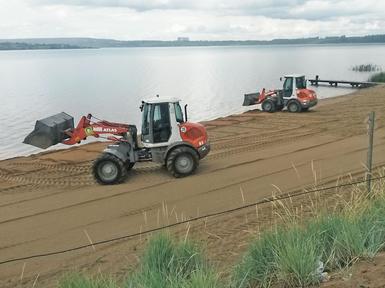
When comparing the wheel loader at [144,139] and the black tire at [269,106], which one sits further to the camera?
the black tire at [269,106]

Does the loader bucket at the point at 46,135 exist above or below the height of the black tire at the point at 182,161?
above

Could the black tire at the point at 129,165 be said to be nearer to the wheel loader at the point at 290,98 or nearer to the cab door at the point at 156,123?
the cab door at the point at 156,123

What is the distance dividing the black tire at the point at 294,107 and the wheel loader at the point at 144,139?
1500 cm

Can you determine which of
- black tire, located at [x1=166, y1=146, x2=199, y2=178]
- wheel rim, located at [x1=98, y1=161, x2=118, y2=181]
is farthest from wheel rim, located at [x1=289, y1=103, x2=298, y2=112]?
wheel rim, located at [x1=98, y1=161, x2=118, y2=181]

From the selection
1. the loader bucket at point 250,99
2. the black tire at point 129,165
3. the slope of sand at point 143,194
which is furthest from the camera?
the loader bucket at point 250,99

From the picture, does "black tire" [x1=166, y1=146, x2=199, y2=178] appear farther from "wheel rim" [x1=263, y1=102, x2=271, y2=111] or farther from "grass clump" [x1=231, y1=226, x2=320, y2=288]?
"wheel rim" [x1=263, y1=102, x2=271, y2=111]

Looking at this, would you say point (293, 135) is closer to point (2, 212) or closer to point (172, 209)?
point (172, 209)

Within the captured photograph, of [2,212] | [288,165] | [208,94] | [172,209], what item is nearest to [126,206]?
[172,209]

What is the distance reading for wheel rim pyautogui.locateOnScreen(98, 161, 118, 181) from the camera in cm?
1293

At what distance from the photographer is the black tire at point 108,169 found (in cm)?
1289

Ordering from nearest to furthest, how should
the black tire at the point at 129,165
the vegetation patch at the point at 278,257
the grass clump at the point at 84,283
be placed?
the grass clump at the point at 84,283
the vegetation patch at the point at 278,257
the black tire at the point at 129,165

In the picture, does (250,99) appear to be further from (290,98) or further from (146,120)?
(146,120)

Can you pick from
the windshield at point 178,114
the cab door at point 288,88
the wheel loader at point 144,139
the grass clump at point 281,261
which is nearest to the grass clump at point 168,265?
the grass clump at point 281,261

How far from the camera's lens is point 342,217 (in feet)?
21.5
